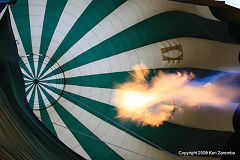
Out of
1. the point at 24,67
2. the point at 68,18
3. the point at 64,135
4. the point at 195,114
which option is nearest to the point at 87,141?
the point at 64,135

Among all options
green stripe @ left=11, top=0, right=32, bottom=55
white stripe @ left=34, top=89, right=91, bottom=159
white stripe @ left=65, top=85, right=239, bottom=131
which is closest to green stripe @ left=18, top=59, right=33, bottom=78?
green stripe @ left=11, top=0, right=32, bottom=55

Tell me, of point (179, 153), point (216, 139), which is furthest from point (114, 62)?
point (216, 139)

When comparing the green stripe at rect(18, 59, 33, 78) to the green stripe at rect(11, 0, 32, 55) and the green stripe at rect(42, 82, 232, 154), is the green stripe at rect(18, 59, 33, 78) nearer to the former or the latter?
the green stripe at rect(11, 0, 32, 55)

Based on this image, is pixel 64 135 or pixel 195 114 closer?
pixel 64 135

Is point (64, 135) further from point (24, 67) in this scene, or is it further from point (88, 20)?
point (88, 20)

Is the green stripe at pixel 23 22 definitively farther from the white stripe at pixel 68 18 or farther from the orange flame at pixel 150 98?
the orange flame at pixel 150 98

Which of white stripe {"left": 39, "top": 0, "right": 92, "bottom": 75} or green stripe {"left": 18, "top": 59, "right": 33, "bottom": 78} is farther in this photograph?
white stripe {"left": 39, "top": 0, "right": 92, "bottom": 75}

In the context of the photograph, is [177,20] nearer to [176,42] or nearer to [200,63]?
[176,42]
